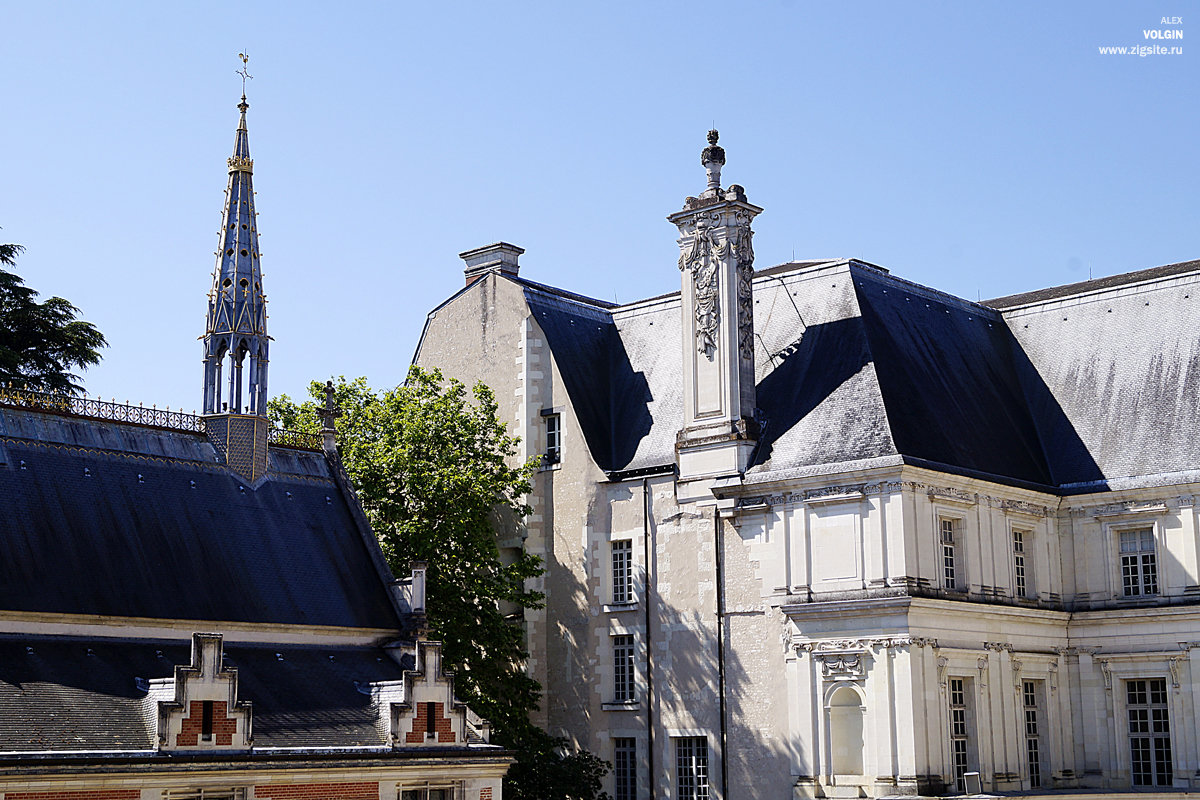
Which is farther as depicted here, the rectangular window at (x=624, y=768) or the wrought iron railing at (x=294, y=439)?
the rectangular window at (x=624, y=768)

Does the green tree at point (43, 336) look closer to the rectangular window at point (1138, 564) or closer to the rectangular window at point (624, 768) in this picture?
the rectangular window at point (624, 768)

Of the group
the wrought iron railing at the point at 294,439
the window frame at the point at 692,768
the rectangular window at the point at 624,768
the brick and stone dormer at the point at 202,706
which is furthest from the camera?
the rectangular window at the point at 624,768

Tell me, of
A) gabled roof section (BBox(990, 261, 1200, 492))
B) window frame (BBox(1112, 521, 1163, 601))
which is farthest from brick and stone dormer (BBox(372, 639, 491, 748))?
gabled roof section (BBox(990, 261, 1200, 492))

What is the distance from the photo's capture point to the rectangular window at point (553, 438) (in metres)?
41.0

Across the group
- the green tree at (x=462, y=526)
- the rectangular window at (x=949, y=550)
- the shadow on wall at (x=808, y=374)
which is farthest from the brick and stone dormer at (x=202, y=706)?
the rectangular window at (x=949, y=550)

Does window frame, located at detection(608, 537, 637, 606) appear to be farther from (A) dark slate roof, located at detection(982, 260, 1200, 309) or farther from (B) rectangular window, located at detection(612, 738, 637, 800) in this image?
(A) dark slate roof, located at detection(982, 260, 1200, 309)

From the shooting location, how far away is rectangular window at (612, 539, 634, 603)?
38938mm

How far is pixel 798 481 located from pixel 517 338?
34.0 ft

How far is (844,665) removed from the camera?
110 feet

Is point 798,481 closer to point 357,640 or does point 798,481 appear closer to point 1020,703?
point 1020,703

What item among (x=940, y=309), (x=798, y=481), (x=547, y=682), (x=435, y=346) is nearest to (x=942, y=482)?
(x=798, y=481)

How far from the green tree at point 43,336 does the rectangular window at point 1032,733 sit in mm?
26438

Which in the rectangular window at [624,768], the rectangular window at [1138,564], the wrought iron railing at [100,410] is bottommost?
the rectangular window at [624,768]

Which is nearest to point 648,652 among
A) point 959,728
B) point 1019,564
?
point 959,728
